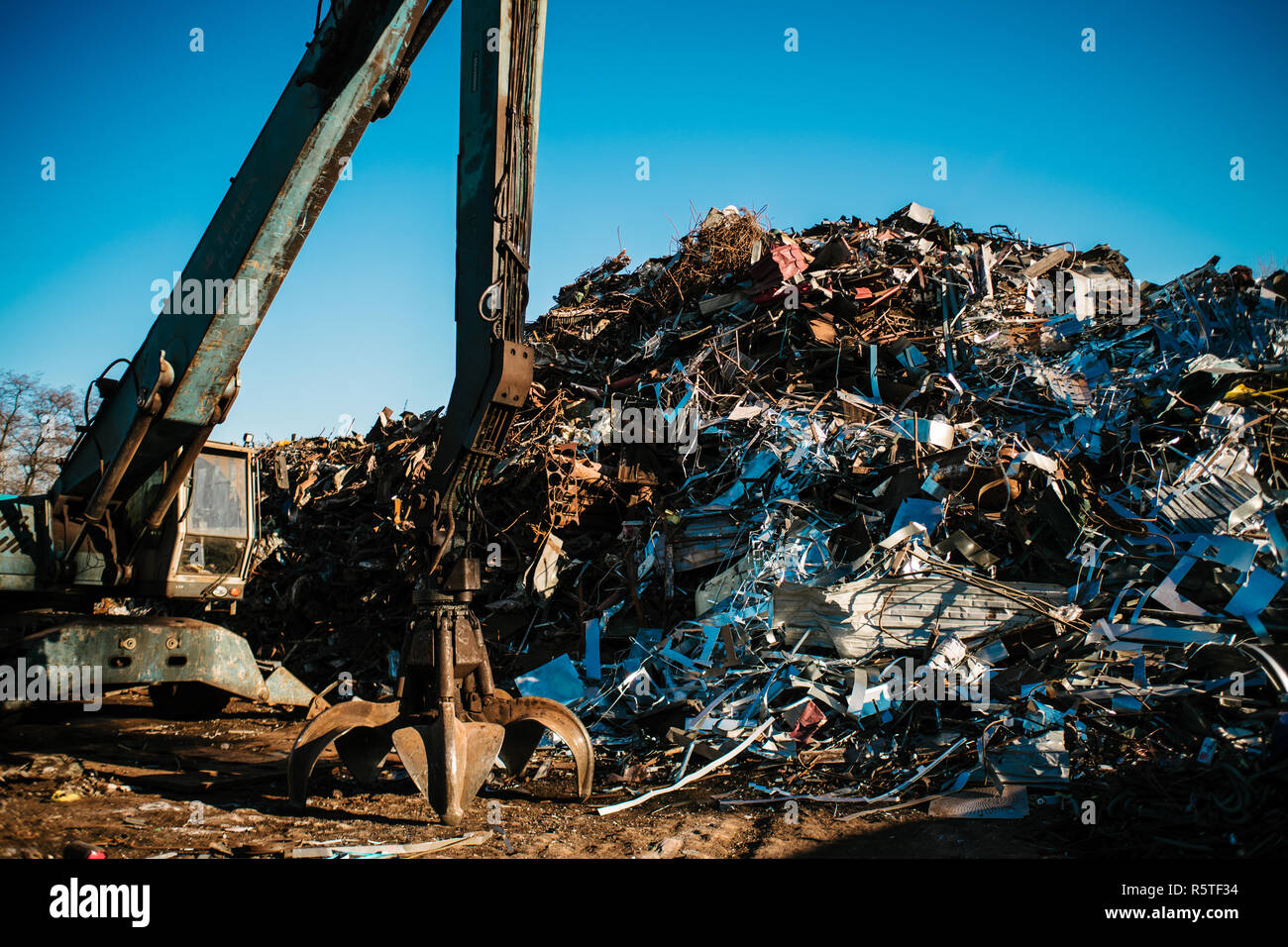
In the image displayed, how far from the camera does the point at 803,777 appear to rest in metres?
4.62

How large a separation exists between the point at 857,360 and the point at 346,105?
589 cm

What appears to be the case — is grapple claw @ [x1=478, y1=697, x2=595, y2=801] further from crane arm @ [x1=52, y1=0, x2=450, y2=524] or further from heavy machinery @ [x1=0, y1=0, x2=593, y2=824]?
crane arm @ [x1=52, y1=0, x2=450, y2=524]

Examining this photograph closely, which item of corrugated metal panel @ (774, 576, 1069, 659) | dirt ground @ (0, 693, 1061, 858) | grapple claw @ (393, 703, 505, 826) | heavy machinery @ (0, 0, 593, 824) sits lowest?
dirt ground @ (0, 693, 1061, 858)

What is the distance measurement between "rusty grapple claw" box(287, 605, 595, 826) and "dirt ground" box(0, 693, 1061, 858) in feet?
0.75

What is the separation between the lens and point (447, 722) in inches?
151

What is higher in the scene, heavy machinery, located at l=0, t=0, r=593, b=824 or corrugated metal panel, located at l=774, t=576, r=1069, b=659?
heavy machinery, located at l=0, t=0, r=593, b=824

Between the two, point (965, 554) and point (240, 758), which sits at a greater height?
point (965, 554)

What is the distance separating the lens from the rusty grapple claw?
3836 millimetres

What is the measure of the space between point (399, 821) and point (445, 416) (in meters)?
2.18

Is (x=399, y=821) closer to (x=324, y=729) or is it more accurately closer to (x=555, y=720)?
(x=324, y=729)
